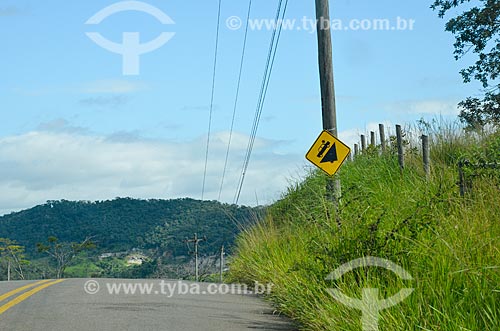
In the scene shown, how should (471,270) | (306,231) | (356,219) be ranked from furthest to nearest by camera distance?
(306,231)
(356,219)
(471,270)

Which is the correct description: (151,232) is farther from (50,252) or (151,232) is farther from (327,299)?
(327,299)

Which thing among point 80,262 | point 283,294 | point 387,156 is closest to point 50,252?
point 80,262

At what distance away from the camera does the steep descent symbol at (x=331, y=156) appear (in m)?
15.4

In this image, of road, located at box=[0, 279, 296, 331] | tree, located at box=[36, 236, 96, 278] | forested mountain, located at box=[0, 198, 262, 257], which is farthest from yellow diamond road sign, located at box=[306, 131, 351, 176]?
tree, located at box=[36, 236, 96, 278]

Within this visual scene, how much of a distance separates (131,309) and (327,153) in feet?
18.1

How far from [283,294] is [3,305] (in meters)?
4.32

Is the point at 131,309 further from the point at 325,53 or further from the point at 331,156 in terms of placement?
the point at 325,53

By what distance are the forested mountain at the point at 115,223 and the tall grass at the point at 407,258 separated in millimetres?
65743

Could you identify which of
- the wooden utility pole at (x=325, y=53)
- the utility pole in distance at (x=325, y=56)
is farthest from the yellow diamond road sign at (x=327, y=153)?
the wooden utility pole at (x=325, y=53)

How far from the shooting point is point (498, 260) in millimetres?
7684

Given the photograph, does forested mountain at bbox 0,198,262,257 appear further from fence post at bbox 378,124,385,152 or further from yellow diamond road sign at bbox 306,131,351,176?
yellow diamond road sign at bbox 306,131,351,176

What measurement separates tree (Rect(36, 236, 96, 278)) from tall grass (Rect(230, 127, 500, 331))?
7812cm

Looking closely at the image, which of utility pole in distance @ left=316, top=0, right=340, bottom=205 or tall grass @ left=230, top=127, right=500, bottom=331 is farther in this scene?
utility pole in distance @ left=316, top=0, right=340, bottom=205

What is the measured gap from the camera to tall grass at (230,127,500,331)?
23.6ft
